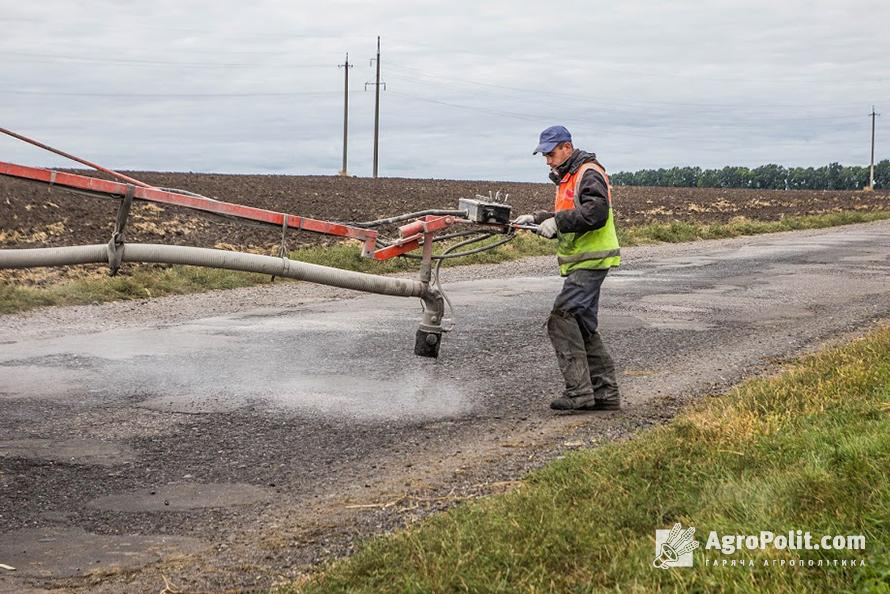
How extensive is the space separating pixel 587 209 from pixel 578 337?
3.20 ft

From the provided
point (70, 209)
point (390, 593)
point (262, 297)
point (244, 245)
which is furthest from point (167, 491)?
point (70, 209)

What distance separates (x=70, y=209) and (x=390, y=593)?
24170 mm

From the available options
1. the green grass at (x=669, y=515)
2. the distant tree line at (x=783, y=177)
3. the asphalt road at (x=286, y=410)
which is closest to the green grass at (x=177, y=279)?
the asphalt road at (x=286, y=410)

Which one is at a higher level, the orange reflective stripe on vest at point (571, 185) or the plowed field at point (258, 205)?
the orange reflective stripe on vest at point (571, 185)

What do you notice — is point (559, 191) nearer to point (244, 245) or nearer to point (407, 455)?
point (407, 455)

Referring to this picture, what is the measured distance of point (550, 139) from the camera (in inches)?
311

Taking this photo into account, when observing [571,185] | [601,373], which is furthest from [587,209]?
[601,373]

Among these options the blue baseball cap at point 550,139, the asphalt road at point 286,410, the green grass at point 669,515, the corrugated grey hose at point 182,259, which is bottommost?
the asphalt road at point 286,410

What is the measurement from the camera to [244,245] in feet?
72.2

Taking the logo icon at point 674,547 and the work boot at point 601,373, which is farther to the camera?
the work boot at point 601,373

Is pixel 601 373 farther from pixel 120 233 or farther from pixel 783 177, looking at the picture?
pixel 783 177

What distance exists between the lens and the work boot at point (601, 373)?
8.05 m

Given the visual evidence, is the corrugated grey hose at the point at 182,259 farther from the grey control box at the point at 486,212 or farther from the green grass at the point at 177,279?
the green grass at the point at 177,279

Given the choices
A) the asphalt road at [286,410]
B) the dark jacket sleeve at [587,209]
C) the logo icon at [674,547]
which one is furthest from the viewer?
the dark jacket sleeve at [587,209]
